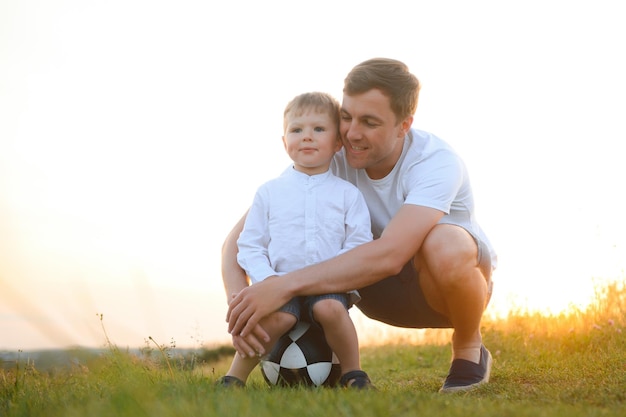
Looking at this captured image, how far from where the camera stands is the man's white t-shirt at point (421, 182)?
470 cm

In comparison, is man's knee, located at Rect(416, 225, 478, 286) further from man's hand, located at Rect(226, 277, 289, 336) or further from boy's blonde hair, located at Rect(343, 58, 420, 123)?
man's hand, located at Rect(226, 277, 289, 336)

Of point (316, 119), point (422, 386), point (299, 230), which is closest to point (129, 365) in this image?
point (299, 230)

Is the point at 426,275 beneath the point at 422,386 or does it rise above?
above

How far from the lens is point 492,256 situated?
17.2ft

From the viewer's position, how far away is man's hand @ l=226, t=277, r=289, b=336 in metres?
4.12

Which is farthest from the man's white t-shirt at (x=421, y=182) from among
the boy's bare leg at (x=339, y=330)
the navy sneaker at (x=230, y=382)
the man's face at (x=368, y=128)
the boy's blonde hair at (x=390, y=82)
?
the navy sneaker at (x=230, y=382)

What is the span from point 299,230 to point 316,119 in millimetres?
695

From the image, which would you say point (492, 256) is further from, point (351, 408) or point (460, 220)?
point (351, 408)

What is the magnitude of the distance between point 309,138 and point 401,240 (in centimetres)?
83

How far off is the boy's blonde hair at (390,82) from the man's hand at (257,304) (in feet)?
4.84

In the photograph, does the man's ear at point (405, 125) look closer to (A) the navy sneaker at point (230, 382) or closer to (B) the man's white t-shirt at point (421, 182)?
(B) the man's white t-shirt at point (421, 182)

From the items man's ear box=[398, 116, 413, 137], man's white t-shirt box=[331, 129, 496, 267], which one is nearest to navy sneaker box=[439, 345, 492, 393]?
man's white t-shirt box=[331, 129, 496, 267]

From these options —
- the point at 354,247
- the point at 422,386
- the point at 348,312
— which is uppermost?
the point at 354,247

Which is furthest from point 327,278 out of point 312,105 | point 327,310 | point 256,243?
point 312,105
